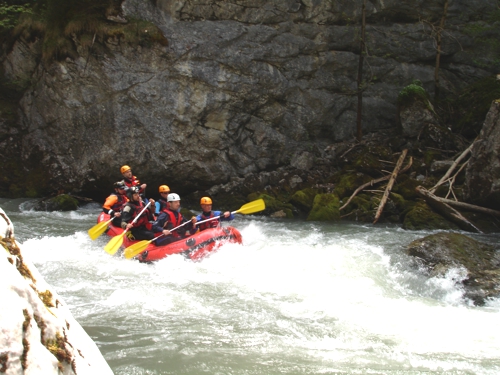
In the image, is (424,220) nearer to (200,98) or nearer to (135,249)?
(135,249)

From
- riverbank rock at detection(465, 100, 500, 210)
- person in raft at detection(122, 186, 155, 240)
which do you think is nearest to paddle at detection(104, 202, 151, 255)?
person in raft at detection(122, 186, 155, 240)

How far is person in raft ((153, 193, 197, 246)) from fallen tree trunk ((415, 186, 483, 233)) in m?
4.99

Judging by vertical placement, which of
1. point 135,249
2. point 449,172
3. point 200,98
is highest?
point 200,98

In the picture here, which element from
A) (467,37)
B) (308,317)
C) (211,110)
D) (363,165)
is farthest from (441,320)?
(467,37)

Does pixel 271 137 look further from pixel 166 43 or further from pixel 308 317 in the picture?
pixel 308 317

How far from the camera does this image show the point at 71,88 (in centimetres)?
1282

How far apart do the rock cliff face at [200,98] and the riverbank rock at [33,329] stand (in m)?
11.2

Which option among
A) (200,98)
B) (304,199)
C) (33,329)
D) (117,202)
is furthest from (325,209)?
(33,329)

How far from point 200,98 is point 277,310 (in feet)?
28.9

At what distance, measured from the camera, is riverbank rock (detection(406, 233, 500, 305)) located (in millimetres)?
5867

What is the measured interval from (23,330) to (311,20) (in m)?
14.5

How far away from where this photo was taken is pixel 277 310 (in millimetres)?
5250

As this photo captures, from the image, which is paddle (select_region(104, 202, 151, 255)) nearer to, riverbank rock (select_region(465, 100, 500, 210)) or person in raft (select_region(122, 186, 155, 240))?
person in raft (select_region(122, 186, 155, 240))

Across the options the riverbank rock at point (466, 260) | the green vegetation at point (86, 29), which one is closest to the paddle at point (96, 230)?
the riverbank rock at point (466, 260)
